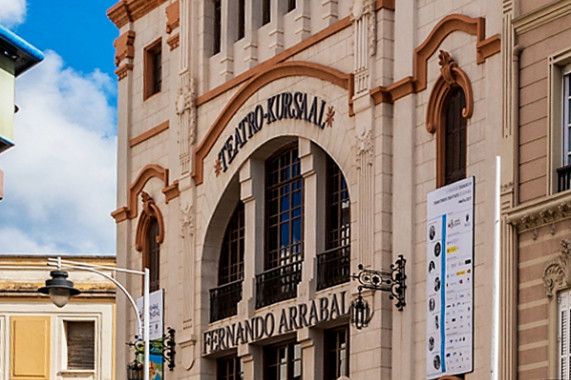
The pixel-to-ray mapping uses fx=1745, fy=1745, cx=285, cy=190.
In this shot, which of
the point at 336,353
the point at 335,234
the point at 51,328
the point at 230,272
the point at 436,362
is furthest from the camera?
the point at 51,328

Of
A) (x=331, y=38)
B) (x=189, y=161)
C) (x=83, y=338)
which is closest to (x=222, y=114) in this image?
(x=189, y=161)

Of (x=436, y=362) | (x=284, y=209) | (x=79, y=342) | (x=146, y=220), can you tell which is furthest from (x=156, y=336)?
(x=79, y=342)

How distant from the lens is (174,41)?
42500 mm

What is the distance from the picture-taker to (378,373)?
32750mm

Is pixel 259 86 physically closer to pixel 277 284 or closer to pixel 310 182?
pixel 310 182

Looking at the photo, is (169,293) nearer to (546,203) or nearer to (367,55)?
(367,55)

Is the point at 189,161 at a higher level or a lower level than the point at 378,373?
higher

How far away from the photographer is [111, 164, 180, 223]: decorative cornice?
4153cm

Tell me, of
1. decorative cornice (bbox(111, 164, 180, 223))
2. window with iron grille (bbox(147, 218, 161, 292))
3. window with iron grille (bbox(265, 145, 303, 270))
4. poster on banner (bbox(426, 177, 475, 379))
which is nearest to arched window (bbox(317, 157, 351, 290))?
window with iron grille (bbox(265, 145, 303, 270))

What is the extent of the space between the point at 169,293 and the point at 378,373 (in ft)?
31.5

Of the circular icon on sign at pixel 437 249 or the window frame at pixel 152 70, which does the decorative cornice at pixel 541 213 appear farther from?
the window frame at pixel 152 70

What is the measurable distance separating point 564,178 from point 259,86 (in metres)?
11.6

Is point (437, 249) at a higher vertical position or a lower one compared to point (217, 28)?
lower

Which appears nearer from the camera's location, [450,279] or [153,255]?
[450,279]
